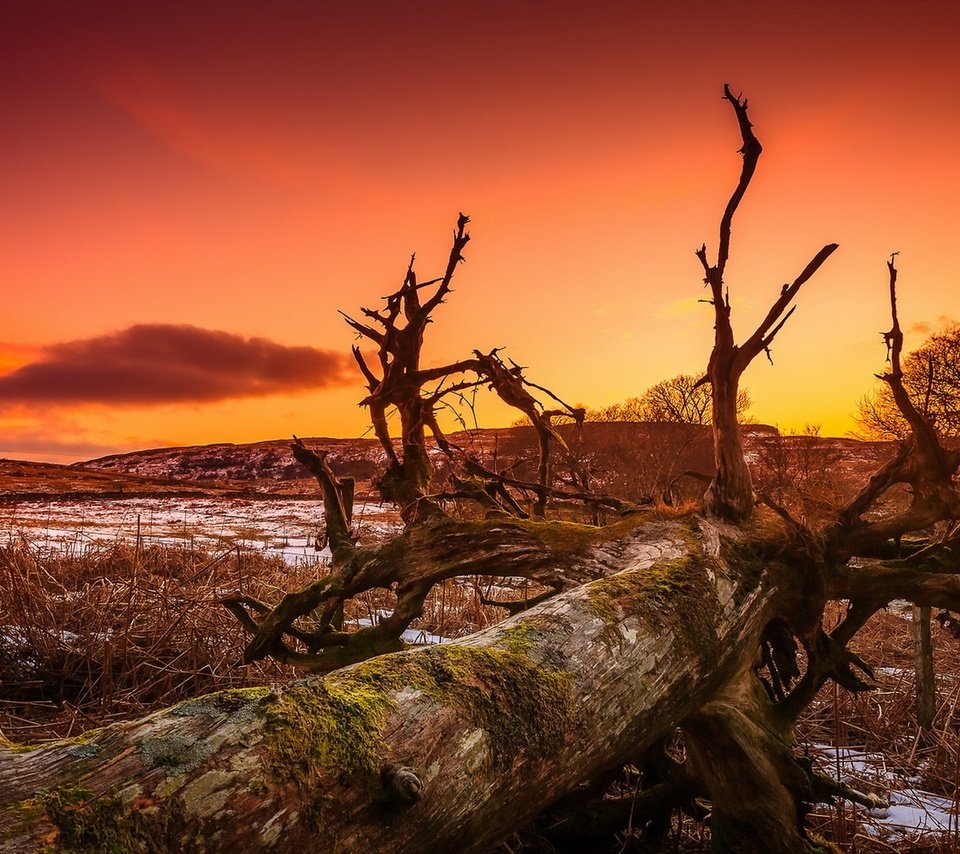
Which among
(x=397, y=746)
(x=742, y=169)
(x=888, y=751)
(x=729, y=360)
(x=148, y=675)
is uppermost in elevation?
(x=742, y=169)

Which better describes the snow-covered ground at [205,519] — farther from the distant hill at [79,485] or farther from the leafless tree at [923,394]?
the leafless tree at [923,394]

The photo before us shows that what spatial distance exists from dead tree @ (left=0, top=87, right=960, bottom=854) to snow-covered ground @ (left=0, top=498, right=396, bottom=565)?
296 inches

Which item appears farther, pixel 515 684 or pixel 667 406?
pixel 667 406

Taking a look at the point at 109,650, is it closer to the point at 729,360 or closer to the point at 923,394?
the point at 729,360

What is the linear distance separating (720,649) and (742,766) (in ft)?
1.86

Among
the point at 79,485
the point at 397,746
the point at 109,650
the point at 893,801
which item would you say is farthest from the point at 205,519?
the point at 397,746

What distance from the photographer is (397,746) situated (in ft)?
5.24

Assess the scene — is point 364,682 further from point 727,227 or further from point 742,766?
point 727,227

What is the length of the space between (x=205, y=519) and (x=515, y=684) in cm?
2053

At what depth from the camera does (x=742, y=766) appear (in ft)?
9.42

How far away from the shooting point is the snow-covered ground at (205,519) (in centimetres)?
1395

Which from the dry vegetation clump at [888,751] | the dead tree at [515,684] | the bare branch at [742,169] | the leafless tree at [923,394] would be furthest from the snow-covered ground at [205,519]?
the leafless tree at [923,394]

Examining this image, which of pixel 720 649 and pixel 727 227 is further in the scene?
pixel 727 227

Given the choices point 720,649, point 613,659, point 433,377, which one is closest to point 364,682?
point 613,659
